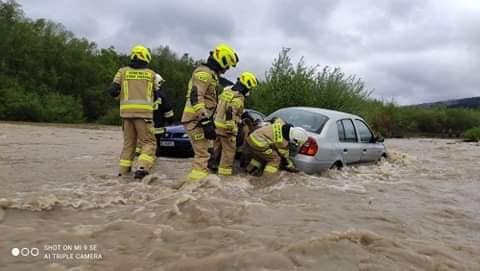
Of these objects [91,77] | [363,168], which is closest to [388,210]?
[363,168]

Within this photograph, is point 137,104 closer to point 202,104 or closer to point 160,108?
point 160,108

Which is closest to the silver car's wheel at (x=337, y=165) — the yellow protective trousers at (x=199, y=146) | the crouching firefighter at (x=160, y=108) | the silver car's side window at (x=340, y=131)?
the silver car's side window at (x=340, y=131)

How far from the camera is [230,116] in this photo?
25.1ft

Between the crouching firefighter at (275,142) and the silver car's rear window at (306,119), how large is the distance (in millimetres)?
498

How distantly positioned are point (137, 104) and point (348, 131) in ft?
12.7

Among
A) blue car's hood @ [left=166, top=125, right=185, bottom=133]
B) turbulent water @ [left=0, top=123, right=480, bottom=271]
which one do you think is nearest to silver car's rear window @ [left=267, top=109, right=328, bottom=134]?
turbulent water @ [left=0, top=123, right=480, bottom=271]

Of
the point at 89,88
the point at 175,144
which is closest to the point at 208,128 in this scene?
the point at 175,144

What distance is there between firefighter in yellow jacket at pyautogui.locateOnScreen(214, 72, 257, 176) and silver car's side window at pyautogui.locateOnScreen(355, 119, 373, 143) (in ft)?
9.00

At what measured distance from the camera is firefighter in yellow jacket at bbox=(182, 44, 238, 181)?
7184 mm

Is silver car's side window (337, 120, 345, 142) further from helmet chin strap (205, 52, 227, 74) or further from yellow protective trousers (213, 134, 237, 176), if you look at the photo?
helmet chin strap (205, 52, 227, 74)

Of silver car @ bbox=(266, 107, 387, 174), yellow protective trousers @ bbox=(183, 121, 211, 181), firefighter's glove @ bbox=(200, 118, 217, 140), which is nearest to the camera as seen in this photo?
firefighter's glove @ bbox=(200, 118, 217, 140)

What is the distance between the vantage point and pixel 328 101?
25.0m

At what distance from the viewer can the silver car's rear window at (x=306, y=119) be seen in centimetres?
841

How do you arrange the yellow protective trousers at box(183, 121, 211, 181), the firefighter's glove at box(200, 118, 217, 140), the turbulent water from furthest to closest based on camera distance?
the yellow protective trousers at box(183, 121, 211, 181), the firefighter's glove at box(200, 118, 217, 140), the turbulent water
